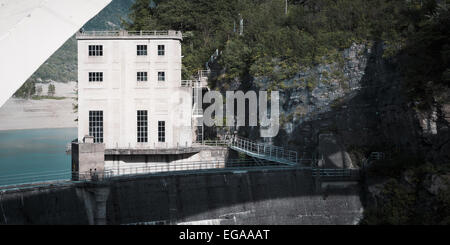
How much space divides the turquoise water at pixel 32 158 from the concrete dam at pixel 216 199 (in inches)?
904

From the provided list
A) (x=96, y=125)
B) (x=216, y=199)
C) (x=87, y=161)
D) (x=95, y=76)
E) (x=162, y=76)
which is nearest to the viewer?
(x=87, y=161)

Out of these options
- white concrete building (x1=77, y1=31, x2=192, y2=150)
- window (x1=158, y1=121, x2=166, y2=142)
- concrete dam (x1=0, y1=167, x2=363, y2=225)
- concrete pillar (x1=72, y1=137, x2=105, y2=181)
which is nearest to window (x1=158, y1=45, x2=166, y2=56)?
white concrete building (x1=77, y1=31, x2=192, y2=150)

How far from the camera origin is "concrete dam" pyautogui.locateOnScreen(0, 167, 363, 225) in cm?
2952

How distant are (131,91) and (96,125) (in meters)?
4.24

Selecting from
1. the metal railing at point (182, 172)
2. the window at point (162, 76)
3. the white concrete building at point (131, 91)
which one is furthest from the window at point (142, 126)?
the window at point (162, 76)

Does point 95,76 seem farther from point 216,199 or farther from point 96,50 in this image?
point 216,199

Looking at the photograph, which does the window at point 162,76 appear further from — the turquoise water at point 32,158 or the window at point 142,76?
the turquoise water at point 32,158

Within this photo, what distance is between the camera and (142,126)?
146ft

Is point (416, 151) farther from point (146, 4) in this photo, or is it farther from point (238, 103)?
point (146, 4)

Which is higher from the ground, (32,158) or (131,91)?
(131,91)

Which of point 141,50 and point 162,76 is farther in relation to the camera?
point 162,76

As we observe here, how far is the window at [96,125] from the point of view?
43656 mm

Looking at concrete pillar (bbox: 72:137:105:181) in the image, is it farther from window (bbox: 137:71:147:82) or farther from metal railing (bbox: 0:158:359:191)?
window (bbox: 137:71:147:82)

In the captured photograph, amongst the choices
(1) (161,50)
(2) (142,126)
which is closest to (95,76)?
(2) (142,126)
